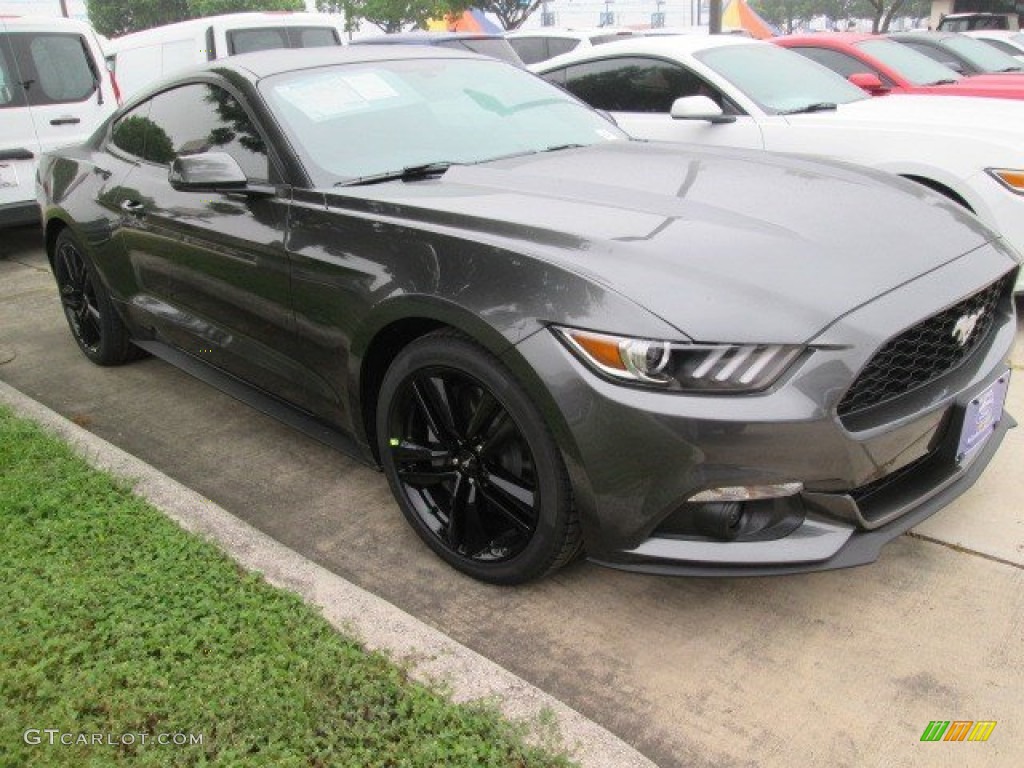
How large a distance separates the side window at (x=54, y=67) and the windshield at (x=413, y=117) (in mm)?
5416

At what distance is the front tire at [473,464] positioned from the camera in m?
2.43

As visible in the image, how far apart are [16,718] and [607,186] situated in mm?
2173

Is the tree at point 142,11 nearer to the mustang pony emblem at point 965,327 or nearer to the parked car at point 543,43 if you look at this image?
the parked car at point 543,43

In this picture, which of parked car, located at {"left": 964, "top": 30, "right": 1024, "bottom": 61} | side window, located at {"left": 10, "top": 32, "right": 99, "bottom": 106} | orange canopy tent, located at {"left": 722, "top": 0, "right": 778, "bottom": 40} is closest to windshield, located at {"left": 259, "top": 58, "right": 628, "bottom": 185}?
side window, located at {"left": 10, "top": 32, "right": 99, "bottom": 106}

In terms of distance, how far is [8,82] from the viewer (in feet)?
24.6

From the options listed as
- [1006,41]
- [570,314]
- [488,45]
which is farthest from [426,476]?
[1006,41]

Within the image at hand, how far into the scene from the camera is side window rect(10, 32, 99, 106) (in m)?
7.64

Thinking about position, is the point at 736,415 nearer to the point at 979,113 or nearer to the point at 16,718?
the point at 16,718

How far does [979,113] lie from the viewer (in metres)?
5.41

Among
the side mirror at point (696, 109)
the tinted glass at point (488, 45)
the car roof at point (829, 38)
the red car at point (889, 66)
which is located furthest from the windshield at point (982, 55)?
the side mirror at point (696, 109)

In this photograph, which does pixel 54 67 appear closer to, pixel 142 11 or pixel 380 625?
pixel 380 625

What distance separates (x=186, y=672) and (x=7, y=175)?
640cm

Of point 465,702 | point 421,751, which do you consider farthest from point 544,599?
point 421,751

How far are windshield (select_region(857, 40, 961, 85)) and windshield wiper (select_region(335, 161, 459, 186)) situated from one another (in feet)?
20.3
